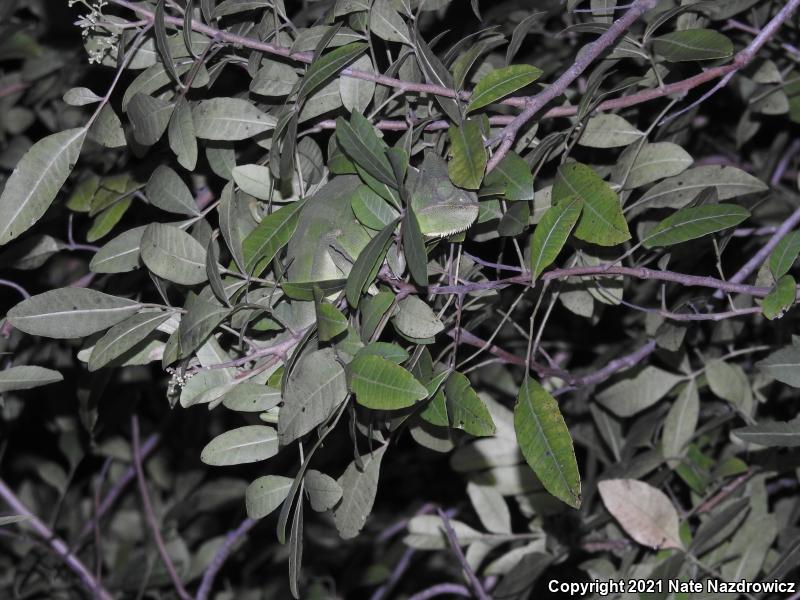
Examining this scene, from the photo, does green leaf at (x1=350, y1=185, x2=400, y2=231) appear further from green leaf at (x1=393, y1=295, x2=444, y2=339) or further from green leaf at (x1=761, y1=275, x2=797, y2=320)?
green leaf at (x1=761, y1=275, x2=797, y2=320)

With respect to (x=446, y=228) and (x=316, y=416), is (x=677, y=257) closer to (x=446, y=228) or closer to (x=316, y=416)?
(x=446, y=228)

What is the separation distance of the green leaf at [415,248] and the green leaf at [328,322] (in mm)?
67

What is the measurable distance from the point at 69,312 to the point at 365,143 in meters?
0.30

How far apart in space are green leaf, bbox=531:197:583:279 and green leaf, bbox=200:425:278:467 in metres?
0.27

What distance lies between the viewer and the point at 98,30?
2.43ft

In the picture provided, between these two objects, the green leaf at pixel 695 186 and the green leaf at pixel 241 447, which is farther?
the green leaf at pixel 695 186

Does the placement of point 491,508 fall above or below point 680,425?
below

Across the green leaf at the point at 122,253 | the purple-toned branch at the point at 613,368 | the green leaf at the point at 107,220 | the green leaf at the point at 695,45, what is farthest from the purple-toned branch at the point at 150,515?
the green leaf at the point at 695,45

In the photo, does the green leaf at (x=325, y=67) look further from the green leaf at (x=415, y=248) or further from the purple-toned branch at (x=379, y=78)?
the green leaf at (x=415, y=248)

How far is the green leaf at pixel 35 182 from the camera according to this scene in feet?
2.25

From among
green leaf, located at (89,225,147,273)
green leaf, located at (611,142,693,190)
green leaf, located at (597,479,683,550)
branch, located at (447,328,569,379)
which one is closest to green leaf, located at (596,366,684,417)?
green leaf, located at (597,479,683,550)

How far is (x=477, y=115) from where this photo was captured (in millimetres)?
712

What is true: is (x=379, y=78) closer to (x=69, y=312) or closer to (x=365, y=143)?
(x=365, y=143)

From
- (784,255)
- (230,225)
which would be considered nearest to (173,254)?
(230,225)
